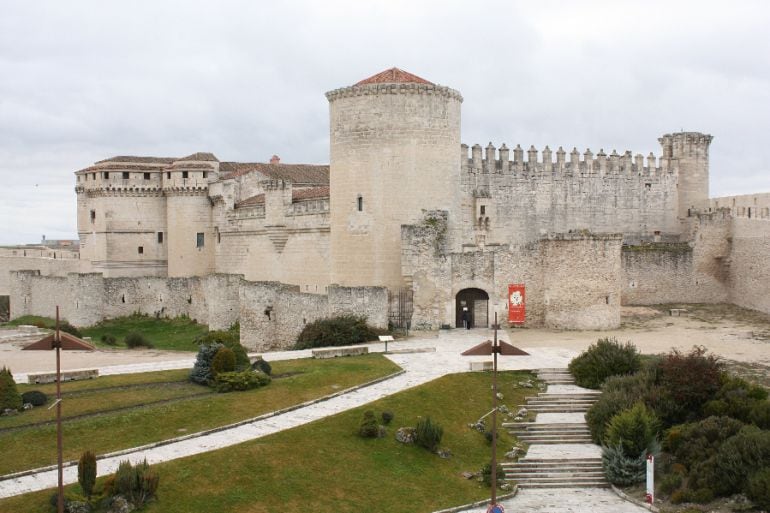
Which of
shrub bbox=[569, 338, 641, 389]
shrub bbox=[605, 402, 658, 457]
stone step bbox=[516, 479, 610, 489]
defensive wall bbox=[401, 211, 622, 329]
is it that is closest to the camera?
stone step bbox=[516, 479, 610, 489]

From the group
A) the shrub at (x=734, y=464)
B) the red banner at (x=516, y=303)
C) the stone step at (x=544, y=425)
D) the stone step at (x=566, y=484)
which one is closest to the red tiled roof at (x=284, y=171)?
the red banner at (x=516, y=303)

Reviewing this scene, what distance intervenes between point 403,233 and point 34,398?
1471cm

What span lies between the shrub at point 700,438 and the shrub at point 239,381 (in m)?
10.2

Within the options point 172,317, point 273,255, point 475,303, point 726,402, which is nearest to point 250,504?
point 726,402

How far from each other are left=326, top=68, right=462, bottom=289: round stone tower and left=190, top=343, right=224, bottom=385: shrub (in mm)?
10330

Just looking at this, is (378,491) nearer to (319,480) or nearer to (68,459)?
(319,480)

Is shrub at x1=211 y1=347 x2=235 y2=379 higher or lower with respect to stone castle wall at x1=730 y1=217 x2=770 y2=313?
lower

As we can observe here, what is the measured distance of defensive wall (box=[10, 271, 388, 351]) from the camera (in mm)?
30719

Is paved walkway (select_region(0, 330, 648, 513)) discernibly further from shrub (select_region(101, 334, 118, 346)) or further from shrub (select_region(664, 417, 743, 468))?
shrub (select_region(101, 334, 118, 346))

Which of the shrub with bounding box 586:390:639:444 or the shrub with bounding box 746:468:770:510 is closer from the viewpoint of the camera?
the shrub with bounding box 746:468:770:510

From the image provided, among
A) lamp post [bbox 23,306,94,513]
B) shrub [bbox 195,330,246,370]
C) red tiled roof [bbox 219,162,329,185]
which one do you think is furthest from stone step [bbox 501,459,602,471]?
red tiled roof [bbox 219,162,329,185]

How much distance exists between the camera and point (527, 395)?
22.7m

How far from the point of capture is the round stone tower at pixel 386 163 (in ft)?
105

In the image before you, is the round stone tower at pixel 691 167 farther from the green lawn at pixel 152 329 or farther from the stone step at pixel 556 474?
the stone step at pixel 556 474
